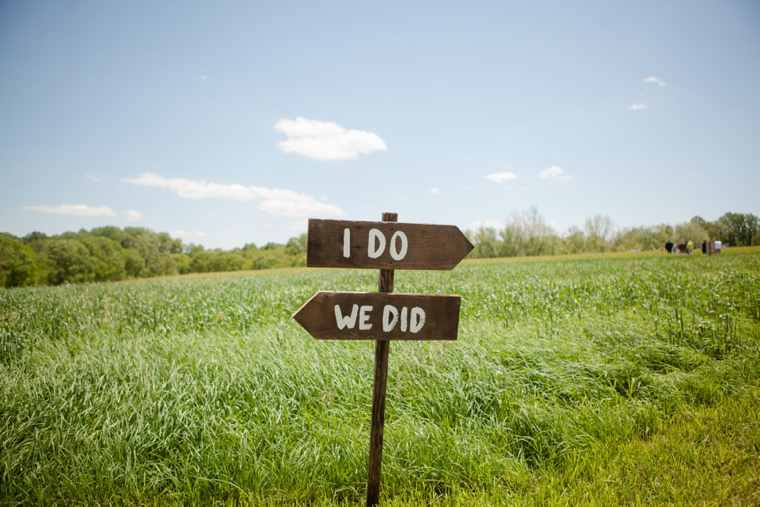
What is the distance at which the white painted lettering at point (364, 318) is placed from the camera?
7.32 feet

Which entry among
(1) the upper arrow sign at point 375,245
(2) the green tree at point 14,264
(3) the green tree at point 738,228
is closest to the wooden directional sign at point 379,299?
(1) the upper arrow sign at point 375,245

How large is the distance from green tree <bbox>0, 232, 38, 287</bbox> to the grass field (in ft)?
110

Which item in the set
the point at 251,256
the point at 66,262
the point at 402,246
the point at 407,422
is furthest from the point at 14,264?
the point at 251,256

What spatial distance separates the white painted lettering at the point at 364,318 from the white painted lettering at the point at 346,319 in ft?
0.13

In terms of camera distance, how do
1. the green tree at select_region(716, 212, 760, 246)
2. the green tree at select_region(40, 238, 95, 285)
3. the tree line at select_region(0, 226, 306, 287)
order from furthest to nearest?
the green tree at select_region(716, 212, 760, 246)
the green tree at select_region(40, 238, 95, 285)
the tree line at select_region(0, 226, 306, 287)

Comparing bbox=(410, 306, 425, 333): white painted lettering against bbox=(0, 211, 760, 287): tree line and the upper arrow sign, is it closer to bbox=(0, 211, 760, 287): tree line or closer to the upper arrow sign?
the upper arrow sign

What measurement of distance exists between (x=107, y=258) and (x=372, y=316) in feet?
254

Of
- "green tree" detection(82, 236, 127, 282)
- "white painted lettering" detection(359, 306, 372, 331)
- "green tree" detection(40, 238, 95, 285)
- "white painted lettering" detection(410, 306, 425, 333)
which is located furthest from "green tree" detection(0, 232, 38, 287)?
"white painted lettering" detection(410, 306, 425, 333)

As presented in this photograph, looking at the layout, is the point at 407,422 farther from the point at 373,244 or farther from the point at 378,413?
the point at 373,244

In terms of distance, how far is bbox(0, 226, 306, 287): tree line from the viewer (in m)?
33.7

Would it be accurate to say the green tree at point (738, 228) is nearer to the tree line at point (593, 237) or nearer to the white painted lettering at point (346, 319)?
the tree line at point (593, 237)

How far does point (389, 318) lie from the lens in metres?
2.25

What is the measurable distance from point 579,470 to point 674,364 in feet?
9.93

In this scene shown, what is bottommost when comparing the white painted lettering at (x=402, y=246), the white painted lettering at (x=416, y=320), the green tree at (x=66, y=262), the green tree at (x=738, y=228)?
the green tree at (x=66, y=262)
